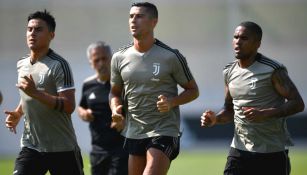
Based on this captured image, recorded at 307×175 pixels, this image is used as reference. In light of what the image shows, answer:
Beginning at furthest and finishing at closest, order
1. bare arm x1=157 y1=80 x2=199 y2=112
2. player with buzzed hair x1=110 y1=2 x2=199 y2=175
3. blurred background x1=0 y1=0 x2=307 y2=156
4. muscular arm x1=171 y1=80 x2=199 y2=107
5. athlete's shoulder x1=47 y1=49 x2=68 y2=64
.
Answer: blurred background x1=0 y1=0 x2=307 y2=156, athlete's shoulder x1=47 y1=49 x2=68 y2=64, player with buzzed hair x1=110 y1=2 x2=199 y2=175, muscular arm x1=171 y1=80 x2=199 y2=107, bare arm x1=157 y1=80 x2=199 y2=112

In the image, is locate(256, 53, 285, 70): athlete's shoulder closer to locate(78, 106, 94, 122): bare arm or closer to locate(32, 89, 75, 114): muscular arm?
locate(32, 89, 75, 114): muscular arm

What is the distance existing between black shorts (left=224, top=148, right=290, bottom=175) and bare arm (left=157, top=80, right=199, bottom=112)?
82 cm

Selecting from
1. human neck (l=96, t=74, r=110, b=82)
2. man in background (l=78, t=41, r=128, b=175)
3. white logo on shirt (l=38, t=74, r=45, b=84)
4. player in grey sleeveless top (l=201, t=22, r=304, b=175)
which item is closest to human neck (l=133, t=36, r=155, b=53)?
player in grey sleeveless top (l=201, t=22, r=304, b=175)

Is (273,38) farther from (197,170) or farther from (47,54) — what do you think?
(47,54)

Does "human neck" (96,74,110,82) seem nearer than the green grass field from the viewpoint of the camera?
Yes

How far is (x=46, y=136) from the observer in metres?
9.41

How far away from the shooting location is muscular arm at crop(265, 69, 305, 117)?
8.87 metres

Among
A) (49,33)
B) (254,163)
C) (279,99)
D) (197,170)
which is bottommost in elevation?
(197,170)

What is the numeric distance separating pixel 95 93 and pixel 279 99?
3.58 metres

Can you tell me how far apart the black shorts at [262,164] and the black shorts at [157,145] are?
0.67m

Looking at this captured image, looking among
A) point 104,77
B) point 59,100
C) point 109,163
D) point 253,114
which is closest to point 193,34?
point 104,77

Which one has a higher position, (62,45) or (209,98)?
(62,45)

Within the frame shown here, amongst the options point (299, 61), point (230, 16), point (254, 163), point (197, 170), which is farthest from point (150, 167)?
point (299, 61)

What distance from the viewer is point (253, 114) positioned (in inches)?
344
